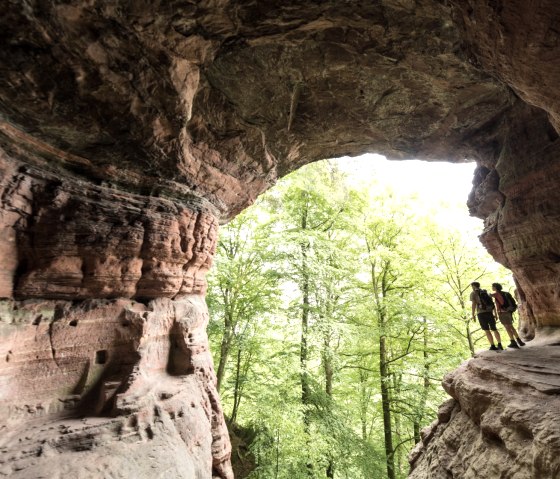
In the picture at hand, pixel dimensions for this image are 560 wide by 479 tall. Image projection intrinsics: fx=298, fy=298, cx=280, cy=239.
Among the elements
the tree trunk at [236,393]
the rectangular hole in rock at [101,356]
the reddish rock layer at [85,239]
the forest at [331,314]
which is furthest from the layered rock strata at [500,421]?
the rectangular hole in rock at [101,356]

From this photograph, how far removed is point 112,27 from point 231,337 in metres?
9.79

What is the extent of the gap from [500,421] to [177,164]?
25.5ft

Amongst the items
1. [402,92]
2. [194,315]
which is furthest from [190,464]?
[402,92]

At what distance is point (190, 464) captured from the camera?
5.14m

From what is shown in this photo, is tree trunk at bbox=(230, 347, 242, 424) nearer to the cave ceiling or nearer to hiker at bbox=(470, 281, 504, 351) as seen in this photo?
the cave ceiling

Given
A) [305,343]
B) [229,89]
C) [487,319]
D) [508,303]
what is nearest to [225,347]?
[305,343]

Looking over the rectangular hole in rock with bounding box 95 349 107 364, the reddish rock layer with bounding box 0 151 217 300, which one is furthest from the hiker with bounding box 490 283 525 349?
the rectangular hole in rock with bounding box 95 349 107 364

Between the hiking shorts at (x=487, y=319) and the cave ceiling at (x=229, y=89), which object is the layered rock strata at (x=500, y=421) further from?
the cave ceiling at (x=229, y=89)

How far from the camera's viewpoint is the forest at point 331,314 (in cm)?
1012

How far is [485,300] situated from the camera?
7.50 meters

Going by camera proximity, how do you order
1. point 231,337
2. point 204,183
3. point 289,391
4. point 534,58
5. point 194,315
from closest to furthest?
point 534,58
point 194,315
point 204,183
point 289,391
point 231,337

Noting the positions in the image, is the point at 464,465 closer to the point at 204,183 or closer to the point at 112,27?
the point at 204,183

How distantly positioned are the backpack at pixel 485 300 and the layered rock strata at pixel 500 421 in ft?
3.63

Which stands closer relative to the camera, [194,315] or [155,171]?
[155,171]
